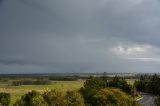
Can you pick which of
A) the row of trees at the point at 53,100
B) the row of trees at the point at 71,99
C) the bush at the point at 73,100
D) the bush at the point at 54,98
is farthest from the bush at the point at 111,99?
the bush at the point at 54,98

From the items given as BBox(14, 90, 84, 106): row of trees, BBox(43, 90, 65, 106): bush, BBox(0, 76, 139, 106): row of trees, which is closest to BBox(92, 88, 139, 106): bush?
BBox(0, 76, 139, 106): row of trees

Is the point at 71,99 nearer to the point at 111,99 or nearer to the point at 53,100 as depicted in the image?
the point at 53,100

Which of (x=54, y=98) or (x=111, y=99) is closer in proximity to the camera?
(x=54, y=98)

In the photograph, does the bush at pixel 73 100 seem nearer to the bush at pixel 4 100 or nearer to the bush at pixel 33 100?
the bush at pixel 33 100

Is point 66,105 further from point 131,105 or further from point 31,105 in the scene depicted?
point 131,105

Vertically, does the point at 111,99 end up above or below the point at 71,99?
below

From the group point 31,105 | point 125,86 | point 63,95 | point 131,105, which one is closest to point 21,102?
point 31,105

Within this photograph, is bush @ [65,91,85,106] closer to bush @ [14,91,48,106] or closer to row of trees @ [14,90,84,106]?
row of trees @ [14,90,84,106]

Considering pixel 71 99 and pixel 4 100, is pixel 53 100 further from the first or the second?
pixel 4 100

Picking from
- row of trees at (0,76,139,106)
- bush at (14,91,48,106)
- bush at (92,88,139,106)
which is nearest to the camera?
bush at (14,91,48,106)

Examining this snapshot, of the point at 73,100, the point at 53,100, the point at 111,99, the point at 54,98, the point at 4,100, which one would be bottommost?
the point at 4,100

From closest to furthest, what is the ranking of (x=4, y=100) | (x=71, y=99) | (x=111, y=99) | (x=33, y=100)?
(x=33, y=100) → (x=71, y=99) → (x=111, y=99) → (x=4, y=100)

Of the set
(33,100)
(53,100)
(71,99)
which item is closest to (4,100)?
(33,100)

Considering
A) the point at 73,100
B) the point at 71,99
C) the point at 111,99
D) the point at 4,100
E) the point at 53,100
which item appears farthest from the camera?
the point at 4,100
